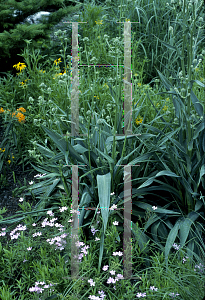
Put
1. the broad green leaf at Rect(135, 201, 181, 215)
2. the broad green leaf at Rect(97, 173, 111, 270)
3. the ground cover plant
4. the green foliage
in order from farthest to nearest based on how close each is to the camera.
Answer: the green foliage, the broad green leaf at Rect(135, 201, 181, 215), the broad green leaf at Rect(97, 173, 111, 270), the ground cover plant

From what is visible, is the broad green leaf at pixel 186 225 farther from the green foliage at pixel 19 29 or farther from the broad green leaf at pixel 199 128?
the green foliage at pixel 19 29

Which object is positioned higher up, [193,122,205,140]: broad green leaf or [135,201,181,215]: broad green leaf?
[193,122,205,140]: broad green leaf

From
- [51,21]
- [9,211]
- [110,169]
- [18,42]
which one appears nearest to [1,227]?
[9,211]

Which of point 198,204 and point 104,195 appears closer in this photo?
point 104,195

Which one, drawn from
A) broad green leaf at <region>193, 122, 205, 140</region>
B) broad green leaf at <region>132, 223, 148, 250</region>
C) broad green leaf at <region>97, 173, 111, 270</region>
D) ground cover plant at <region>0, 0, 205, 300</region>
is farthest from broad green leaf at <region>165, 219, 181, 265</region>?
broad green leaf at <region>193, 122, 205, 140</region>

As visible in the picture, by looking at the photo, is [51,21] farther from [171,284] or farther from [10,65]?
[171,284]

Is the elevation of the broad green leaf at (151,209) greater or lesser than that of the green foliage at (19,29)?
lesser

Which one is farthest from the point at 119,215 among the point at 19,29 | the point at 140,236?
the point at 19,29

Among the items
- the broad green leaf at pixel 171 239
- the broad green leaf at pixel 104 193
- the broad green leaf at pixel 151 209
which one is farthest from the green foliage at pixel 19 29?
the broad green leaf at pixel 171 239

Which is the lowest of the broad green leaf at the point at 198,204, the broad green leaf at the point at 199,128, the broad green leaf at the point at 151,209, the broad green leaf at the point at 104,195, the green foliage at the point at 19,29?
the broad green leaf at the point at 151,209

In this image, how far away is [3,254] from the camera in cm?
209

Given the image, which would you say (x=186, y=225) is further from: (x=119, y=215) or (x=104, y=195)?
(x=104, y=195)

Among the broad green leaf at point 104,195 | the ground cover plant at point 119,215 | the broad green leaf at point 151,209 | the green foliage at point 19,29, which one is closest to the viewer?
the ground cover plant at point 119,215

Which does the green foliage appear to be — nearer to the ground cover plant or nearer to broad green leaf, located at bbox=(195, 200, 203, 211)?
the ground cover plant
